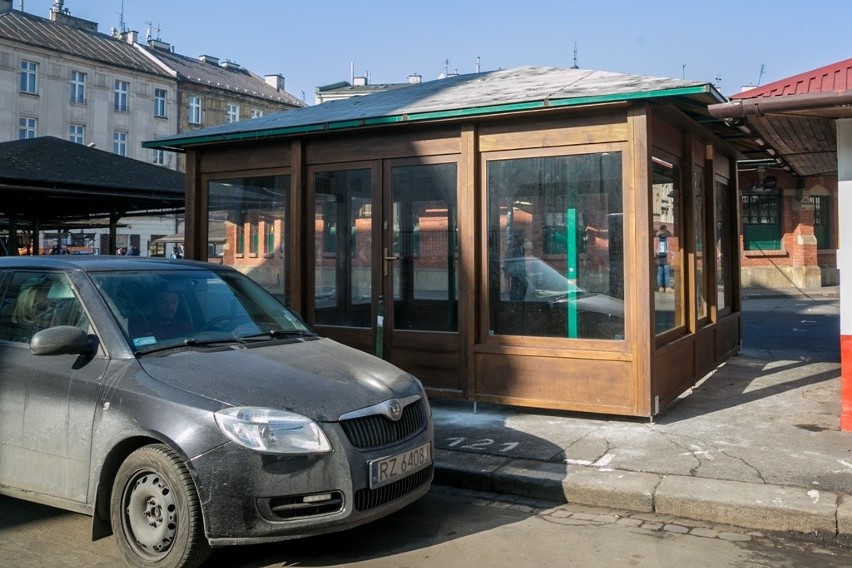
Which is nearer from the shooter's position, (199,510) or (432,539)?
(199,510)

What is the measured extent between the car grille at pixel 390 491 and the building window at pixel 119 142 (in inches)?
1989

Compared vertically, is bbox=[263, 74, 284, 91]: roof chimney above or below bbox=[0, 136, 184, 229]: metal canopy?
above

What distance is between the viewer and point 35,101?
45062 mm

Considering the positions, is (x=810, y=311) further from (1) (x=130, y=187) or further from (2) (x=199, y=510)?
(2) (x=199, y=510)

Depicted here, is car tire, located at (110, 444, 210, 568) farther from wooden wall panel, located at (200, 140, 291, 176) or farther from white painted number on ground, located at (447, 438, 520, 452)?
wooden wall panel, located at (200, 140, 291, 176)

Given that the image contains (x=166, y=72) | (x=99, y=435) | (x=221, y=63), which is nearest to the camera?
(x=99, y=435)

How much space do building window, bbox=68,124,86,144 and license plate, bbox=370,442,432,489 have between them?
48824 millimetres

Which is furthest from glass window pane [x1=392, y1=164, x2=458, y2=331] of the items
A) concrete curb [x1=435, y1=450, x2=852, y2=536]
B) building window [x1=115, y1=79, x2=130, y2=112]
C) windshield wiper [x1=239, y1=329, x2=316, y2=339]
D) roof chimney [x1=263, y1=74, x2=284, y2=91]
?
roof chimney [x1=263, y1=74, x2=284, y2=91]

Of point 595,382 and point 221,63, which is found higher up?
point 221,63

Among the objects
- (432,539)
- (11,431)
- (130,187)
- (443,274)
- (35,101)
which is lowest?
(432,539)

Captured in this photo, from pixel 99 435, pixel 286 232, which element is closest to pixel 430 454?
pixel 99 435

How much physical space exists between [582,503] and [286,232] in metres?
5.04

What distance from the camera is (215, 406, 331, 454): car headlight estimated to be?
155 inches

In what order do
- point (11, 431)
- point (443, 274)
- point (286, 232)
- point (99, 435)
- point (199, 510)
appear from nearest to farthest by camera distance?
1. point (199, 510)
2. point (99, 435)
3. point (11, 431)
4. point (443, 274)
5. point (286, 232)
